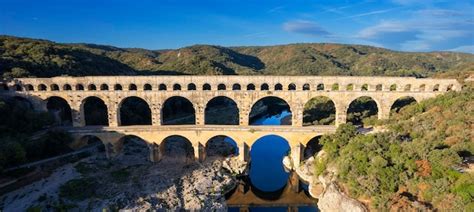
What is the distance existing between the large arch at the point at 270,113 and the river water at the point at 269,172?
10.4 meters

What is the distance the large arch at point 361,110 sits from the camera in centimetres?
3844

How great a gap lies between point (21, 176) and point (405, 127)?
3646cm

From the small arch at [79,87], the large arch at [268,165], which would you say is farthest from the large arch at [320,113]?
the small arch at [79,87]

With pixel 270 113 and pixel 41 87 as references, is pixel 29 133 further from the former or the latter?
pixel 270 113

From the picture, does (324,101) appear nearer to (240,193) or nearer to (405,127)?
(405,127)

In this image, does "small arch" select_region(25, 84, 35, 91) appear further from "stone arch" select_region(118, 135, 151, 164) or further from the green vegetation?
the green vegetation

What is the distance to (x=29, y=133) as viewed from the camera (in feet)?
102

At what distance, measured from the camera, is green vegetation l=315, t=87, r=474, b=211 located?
65.6ft

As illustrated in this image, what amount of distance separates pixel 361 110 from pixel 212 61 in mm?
48976

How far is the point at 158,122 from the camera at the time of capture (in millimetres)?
34156

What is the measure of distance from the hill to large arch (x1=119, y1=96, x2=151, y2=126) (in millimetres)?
10496

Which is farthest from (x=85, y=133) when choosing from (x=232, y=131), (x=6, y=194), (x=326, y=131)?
(x=326, y=131)

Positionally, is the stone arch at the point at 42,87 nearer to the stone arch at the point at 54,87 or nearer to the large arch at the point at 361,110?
the stone arch at the point at 54,87

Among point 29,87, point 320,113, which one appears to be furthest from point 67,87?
point 320,113
